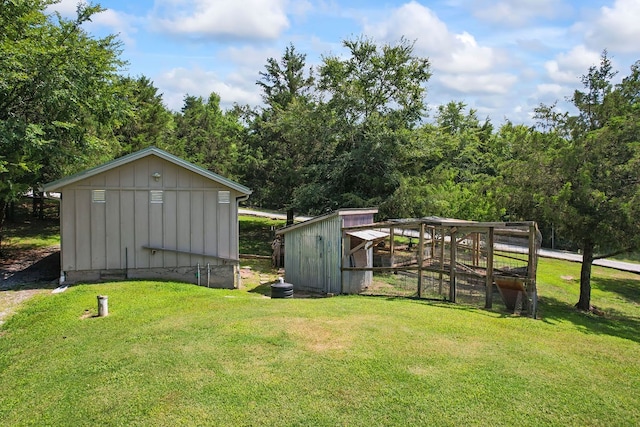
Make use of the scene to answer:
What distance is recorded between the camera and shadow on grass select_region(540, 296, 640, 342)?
988 centimetres

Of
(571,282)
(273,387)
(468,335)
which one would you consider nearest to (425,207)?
(571,282)

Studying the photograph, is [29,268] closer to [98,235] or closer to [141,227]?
[98,235]

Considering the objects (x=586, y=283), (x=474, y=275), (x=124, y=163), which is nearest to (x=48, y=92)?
(x=124, y=163)

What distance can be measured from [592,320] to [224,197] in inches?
421

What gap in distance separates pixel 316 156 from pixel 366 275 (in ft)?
35.8

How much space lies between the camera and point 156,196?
12.5 m

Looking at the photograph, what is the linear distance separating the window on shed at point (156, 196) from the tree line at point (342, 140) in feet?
10.4

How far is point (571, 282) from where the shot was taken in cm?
1697

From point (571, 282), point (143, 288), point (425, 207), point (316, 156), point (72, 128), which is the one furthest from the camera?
point (316, 156)

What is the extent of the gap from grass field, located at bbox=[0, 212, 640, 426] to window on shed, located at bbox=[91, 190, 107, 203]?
10.6 feet

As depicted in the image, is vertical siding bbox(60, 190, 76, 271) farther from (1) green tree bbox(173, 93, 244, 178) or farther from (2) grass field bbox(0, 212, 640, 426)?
(1) green tree bbox(173, 93, 244, 178)

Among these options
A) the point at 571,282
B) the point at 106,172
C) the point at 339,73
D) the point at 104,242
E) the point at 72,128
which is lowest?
the point at 571,282

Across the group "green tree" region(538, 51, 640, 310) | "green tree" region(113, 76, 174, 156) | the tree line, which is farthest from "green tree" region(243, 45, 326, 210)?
"green tree" region(538, 51, 640, 310)

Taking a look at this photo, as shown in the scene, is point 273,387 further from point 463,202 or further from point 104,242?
point 463,202
